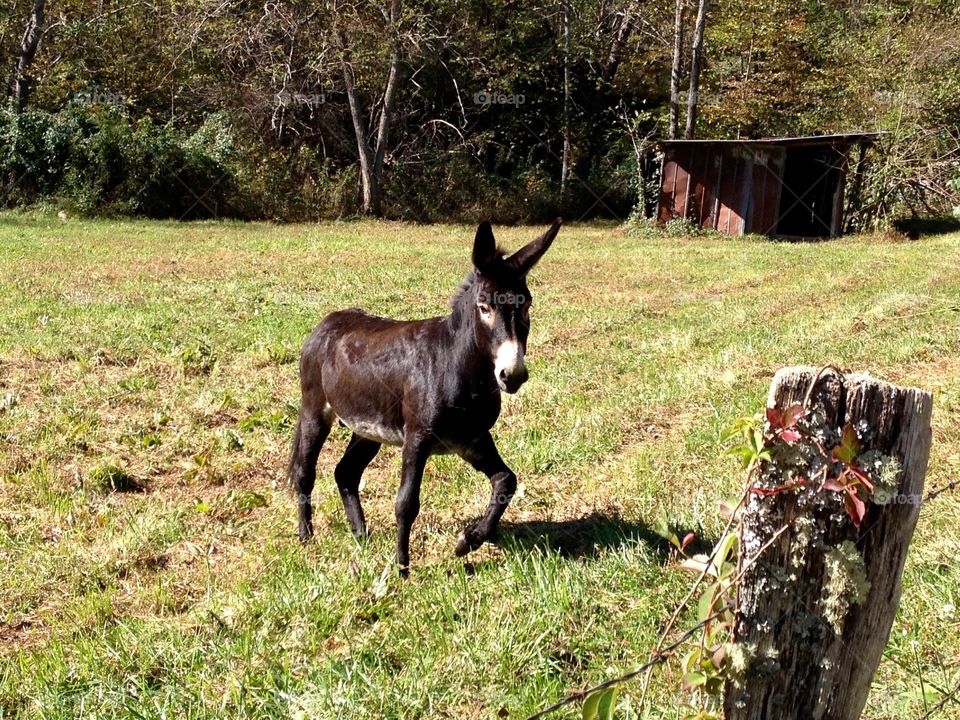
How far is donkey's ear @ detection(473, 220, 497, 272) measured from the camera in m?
4.26

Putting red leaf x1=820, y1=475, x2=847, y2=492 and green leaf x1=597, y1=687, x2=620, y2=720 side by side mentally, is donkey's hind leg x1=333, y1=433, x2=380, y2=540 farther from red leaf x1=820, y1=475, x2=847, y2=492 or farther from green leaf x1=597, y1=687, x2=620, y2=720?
red leaf x1=820, y1=475, x2=847, y2=492

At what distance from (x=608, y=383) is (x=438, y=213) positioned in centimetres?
2293

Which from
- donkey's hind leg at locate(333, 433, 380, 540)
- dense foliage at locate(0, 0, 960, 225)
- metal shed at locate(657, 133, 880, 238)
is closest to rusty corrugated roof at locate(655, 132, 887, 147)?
metal shed at locate(657, 133, 880, 238)

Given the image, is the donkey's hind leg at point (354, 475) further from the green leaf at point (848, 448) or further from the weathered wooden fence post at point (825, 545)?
the green leaf at point (848, 448)

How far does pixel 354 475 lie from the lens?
5539mm

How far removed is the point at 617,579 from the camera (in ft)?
13.8

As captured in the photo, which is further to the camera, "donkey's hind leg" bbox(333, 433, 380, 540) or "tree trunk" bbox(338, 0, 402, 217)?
"tree trunk" bbox(338, 0, 402, 217)

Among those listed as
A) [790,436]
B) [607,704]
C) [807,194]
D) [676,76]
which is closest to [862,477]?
[790,436]

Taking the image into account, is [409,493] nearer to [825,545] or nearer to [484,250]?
[484,250]

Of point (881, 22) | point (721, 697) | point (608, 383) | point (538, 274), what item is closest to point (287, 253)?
point (538, 274)

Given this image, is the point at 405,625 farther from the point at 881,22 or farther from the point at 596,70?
the point at 881,22

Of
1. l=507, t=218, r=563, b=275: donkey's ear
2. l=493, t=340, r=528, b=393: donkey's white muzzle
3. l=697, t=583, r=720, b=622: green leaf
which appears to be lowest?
l=697, t=583, r=720, b=622: green leaf

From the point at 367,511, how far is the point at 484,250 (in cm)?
233

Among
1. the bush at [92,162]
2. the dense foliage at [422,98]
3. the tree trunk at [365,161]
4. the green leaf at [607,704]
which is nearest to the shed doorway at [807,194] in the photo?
the dense foliage at [422,98]
